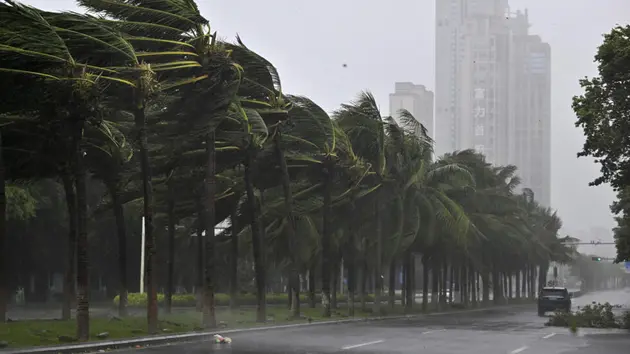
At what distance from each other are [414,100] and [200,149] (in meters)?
64.3

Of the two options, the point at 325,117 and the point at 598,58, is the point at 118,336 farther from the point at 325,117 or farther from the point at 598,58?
the point at 598,58

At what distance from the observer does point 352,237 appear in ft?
160

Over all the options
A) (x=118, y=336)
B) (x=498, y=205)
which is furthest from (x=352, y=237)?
(x=118, y=336)

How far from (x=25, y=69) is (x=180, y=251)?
49.7 meters

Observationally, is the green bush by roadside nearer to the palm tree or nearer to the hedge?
the palm tree

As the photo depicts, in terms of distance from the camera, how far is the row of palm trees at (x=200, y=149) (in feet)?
68.8

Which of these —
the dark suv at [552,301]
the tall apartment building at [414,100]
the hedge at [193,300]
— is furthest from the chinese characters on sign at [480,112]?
the dark suv at [552,301]

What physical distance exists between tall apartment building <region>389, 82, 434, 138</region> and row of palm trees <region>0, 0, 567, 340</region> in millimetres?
30172

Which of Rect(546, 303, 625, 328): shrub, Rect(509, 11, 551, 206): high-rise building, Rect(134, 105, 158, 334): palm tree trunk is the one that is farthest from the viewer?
Rect(509, 11, 551, 206): high-rise building

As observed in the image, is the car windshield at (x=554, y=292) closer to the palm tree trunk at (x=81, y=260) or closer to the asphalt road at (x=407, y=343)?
the asphalt road at (x=407, y=343)

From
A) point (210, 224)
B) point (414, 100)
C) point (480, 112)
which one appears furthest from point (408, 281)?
point (480, 112)

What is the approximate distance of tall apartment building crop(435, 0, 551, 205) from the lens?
129m

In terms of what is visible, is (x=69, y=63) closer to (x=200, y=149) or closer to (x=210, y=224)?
→ (x=210, y=224)

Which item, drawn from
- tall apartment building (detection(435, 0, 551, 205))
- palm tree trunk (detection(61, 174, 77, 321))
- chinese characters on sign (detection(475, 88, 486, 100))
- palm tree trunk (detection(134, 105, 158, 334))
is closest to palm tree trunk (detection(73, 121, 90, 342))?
palm tree trunk (detection(134, 105, 158, 334))
